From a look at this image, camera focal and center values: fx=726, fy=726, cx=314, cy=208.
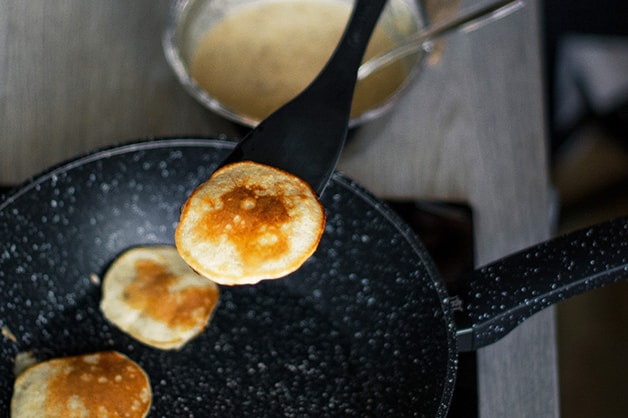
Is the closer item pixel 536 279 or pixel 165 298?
pixel 536 279

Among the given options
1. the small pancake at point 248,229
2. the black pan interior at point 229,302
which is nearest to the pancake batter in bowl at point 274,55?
the black pan interior at point 229,302

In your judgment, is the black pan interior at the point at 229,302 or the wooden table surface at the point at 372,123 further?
the wooden table surface at the point at 372,123

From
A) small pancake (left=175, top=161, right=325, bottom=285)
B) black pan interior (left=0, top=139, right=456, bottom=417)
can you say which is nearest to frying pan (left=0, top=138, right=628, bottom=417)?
black pan interior (left=0, top=139, right=456, bottom=417)

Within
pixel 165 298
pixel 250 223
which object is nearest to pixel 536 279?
pixel 250 223

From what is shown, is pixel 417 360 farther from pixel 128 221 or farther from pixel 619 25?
pixel 619 25

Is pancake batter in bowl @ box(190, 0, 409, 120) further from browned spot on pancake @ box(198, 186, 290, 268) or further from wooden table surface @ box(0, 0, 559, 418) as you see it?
browned spot on pancake @ box(198, 186, 290, 268)

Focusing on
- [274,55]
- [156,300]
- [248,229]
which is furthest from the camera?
[274,55]

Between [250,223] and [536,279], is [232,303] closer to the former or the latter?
[250,223]

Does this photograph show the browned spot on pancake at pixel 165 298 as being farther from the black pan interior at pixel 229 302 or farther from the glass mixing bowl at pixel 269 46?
the glass mixing bowl at pixel 269 46
